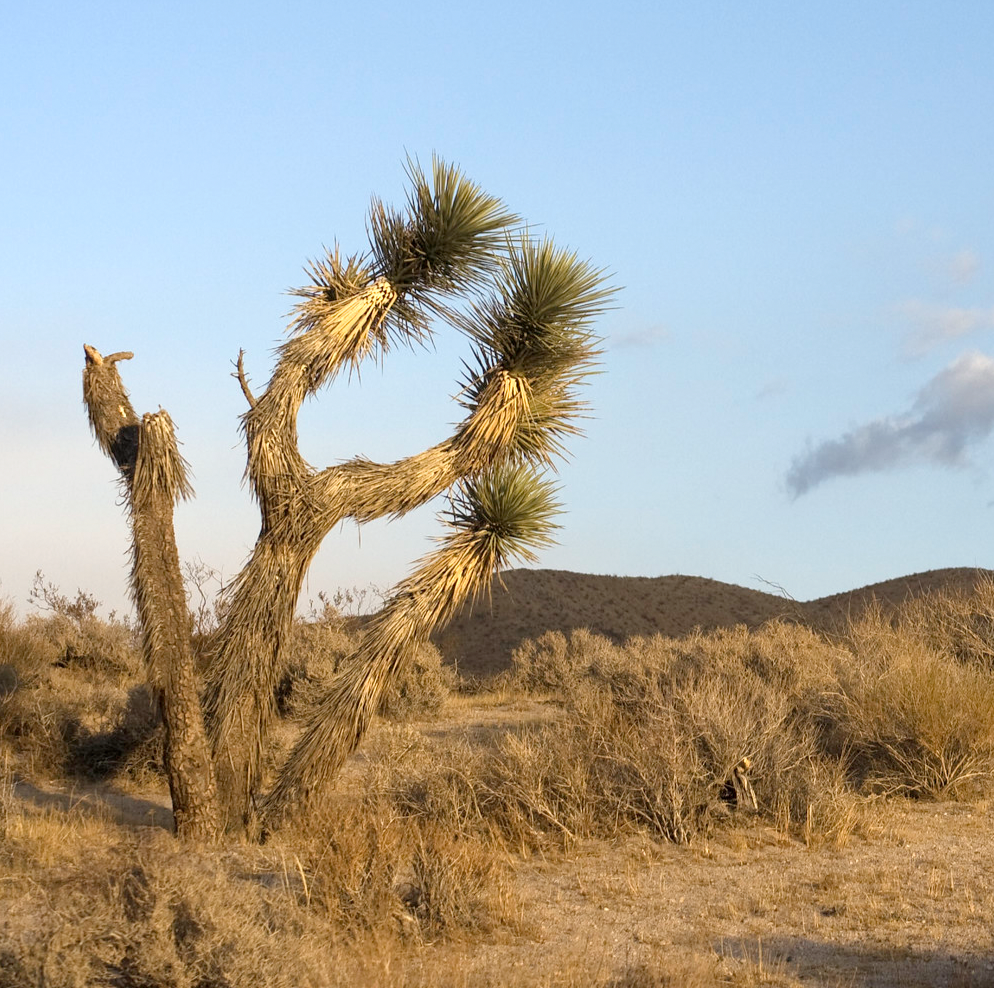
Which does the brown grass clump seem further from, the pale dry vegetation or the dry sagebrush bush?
the dry sagebrush bush

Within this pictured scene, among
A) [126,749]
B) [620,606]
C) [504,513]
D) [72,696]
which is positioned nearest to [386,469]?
[504,513]

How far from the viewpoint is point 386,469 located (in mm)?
9250

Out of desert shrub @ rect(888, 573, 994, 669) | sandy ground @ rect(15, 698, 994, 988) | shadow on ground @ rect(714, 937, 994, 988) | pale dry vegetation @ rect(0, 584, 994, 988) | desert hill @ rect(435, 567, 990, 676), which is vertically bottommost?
shadow on ground @ rect(714, 937, 994, 988)

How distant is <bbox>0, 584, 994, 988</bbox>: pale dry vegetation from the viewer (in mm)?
4719

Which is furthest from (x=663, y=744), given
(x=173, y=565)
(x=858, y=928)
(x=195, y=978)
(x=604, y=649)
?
(x=604, y=649)

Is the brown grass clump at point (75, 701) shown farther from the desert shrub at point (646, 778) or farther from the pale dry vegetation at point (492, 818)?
the desert shrub at point (646, 778)

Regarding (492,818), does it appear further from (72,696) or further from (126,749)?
(72,696)

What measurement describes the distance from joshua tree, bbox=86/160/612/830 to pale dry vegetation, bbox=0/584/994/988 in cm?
77

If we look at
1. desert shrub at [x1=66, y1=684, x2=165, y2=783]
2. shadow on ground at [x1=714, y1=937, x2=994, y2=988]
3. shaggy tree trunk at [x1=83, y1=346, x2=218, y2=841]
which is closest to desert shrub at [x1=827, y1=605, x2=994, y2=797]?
shadow on ground at [x1=714, y1=937, x2=994, y2=988]

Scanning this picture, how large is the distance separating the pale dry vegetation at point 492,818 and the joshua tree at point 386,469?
77 centimetres

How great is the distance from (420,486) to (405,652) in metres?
1.34

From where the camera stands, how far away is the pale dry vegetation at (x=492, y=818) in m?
4.72

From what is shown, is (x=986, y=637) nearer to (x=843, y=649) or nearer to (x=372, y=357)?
(x=843, y=649)

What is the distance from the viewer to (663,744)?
8.41 m
